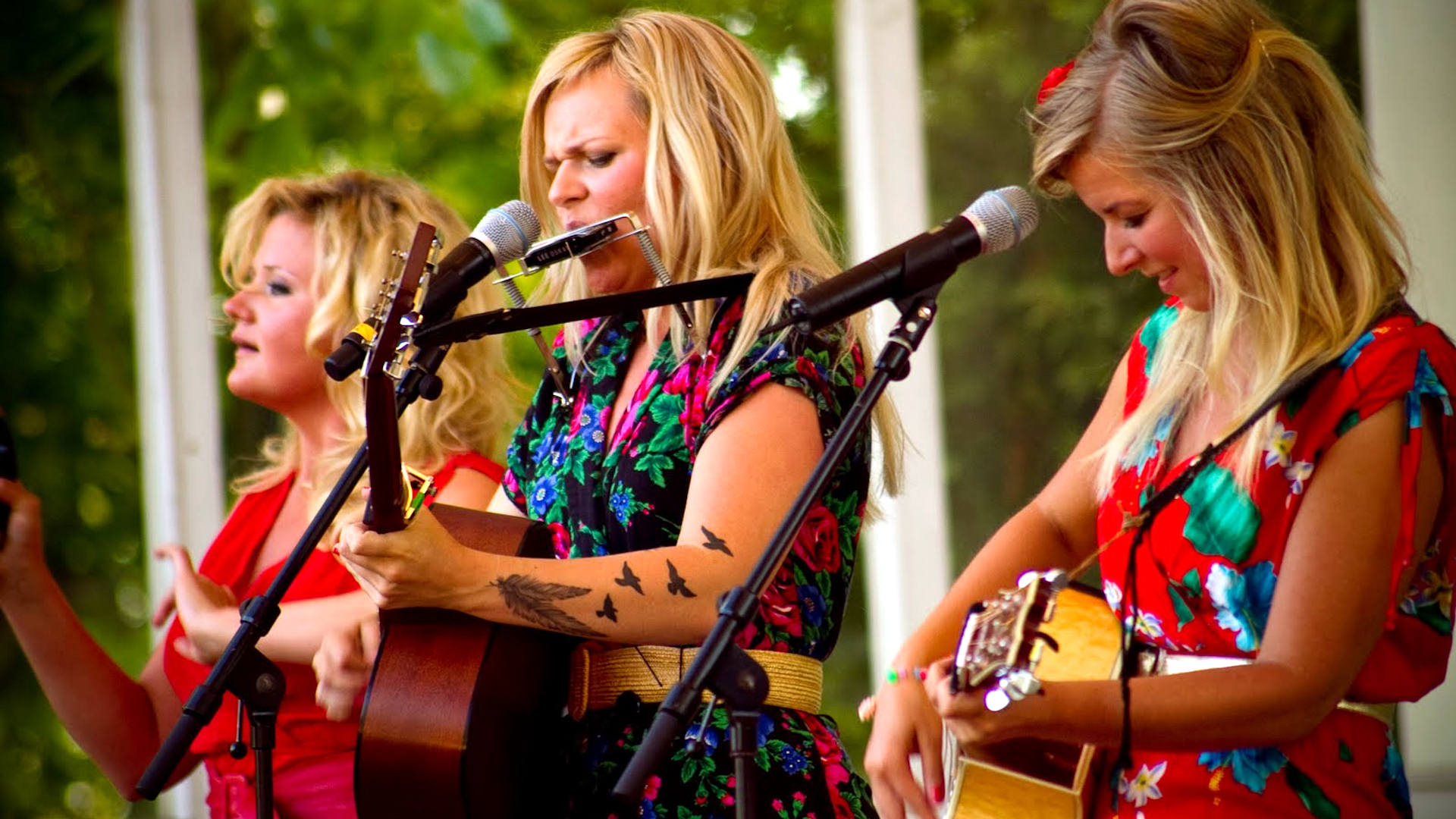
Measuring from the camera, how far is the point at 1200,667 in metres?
1.77

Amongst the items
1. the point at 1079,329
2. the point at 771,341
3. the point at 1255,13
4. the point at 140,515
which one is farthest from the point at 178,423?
the point at 1255,13

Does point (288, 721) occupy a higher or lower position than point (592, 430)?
lower

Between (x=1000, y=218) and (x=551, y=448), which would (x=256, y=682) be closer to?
(x=551, y=448)

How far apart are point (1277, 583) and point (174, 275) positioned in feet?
12.2

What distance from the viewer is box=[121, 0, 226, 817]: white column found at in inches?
178

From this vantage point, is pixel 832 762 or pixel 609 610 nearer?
pixel 609 610

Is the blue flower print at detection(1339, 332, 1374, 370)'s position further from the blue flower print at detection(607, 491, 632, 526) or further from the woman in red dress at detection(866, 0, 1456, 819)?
the blue flower print at detection(607, 491, 632, 526)

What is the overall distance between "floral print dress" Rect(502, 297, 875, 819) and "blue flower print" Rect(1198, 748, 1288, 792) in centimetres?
52

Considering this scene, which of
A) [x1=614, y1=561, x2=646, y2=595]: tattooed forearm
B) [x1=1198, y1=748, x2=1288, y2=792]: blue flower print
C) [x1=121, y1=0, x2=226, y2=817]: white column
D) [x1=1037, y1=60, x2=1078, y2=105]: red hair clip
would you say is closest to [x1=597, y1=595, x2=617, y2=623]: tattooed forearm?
[x1=614, y1=561, x2=646, y2=595]: tattooed forearm

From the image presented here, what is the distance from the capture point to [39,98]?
5.38 m

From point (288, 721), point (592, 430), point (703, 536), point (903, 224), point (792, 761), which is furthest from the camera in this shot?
point (903, 224)

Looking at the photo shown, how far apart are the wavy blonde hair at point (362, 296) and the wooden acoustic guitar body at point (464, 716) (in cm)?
86

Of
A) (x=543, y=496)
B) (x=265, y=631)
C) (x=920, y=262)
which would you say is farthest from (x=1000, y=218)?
(x=265, y=631)

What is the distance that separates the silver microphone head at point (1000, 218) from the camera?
1750mm
